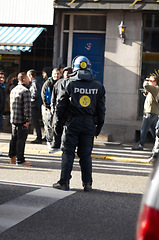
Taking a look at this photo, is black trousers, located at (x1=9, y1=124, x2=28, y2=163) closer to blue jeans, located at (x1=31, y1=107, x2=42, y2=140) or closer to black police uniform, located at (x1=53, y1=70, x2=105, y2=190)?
black police uniform, located at (x1=53, y1=70, x2=105, y2=190)

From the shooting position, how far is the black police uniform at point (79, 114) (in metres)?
7.90

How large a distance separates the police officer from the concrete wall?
27.5 ft

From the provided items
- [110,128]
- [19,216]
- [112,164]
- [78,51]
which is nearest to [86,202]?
[19,216]

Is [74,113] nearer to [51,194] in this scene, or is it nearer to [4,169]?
[51,194]

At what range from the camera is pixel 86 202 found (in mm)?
7102

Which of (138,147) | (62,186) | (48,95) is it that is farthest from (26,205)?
(138,147)

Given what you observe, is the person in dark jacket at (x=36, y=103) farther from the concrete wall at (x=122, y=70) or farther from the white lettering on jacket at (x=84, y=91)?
the white lettering on jacket at (x=84, y=91)

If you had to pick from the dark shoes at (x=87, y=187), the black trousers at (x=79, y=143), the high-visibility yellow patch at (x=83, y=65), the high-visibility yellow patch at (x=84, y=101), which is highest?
the high-visibility yellow patch at (x=83, y=65)

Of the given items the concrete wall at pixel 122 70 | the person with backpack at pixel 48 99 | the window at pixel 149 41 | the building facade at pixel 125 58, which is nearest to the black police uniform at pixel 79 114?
the person with backpack at pixel 48 99

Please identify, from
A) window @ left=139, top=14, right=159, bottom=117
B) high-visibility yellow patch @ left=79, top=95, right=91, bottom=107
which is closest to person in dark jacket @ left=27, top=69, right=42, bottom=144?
window @ left=139, top=14, right=159, bottom=117

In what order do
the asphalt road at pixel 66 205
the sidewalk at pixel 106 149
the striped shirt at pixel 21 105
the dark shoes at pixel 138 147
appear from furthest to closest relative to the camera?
1. the dark shoes at pixel 138 147
2. the sidewalk at pixel 106 149
3. the striped shirt at pixel 21 105
4. the asphalt road at pixel 66 205

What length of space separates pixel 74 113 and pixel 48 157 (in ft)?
15.5

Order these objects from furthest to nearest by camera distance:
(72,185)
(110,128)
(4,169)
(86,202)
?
(110,128), (4,169), (72,185), (86,202)

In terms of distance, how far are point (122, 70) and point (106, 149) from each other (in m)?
3.37
